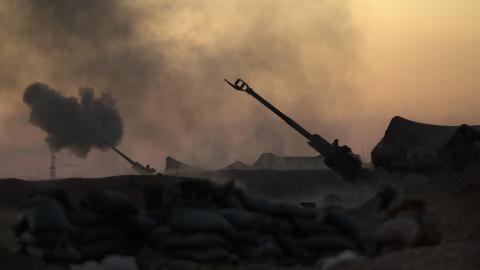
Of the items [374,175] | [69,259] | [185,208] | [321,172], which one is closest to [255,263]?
[185,208]

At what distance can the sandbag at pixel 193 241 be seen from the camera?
23.9 feet

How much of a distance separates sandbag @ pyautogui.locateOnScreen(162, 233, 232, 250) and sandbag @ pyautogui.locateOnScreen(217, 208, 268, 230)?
0.31 metres

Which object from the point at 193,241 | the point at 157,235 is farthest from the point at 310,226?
the point at 157,235

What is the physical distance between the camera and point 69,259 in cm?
698

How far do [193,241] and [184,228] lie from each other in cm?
19

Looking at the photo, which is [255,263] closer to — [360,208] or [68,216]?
[68,216]

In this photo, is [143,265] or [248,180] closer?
[143,265]

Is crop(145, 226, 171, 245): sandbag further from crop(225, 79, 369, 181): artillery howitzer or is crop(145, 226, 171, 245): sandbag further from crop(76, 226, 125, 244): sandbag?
crop(225, 79, 369, 181): artillery howitzer

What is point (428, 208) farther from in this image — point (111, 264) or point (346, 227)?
point (111, 264)

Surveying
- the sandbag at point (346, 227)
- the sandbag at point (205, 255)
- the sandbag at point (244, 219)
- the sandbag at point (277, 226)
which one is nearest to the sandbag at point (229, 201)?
the sandbag at point (244, 219)

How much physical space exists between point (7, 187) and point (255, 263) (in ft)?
30.0

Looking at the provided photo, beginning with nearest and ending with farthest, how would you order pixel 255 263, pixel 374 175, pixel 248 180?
1. pixel 255 263
2. pixel 374 175
3. pixel 248 180

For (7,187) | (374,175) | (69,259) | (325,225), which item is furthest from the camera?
(374,175)

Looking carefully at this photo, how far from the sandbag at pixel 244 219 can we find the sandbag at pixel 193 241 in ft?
1.01
